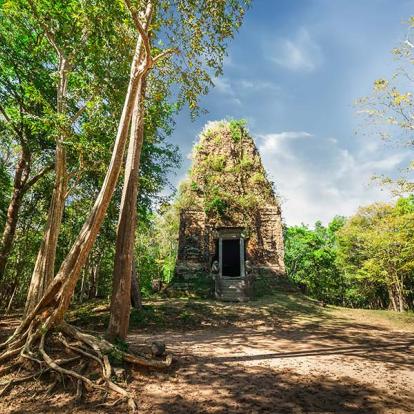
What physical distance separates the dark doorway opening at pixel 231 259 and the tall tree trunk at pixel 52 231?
553 inches

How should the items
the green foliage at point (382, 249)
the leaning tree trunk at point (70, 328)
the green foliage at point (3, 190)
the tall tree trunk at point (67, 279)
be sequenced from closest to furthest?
the leaning tree trunk at point (70, 328)
the tall tree trunk at point (67, 279)
the green foliage at point (3, 190)
the green foliage at point (382, 249)

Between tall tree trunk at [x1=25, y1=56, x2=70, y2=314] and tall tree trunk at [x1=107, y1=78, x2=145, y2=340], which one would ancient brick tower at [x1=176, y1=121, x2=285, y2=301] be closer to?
tall tree trunk at [x1=25, y1=56, x2=70, y2=314]

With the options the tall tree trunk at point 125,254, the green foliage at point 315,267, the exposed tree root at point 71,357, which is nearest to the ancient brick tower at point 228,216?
the tall tree trunk at point 125,254

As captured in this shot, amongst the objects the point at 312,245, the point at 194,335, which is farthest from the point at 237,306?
the point at 312,245

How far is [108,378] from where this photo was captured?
4.88 meters

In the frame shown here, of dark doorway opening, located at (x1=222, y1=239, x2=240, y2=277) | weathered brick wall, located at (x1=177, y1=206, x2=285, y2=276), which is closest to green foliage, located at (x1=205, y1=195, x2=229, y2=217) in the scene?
weathered brick wall, located at (x1=177, y1=206, x2=285, y2=276)

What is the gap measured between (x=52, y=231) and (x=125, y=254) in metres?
4.70

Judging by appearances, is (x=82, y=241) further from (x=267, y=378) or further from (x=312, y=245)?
(x=312, y=245)

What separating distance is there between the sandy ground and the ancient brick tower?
9.48m

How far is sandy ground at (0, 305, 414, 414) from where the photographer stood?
14.4 ft

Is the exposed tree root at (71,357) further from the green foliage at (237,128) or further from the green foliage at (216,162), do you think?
the green foliage at (237,128)

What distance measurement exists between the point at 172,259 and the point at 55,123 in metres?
31.9

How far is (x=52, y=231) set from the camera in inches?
395

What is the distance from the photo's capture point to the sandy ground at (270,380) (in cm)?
440
